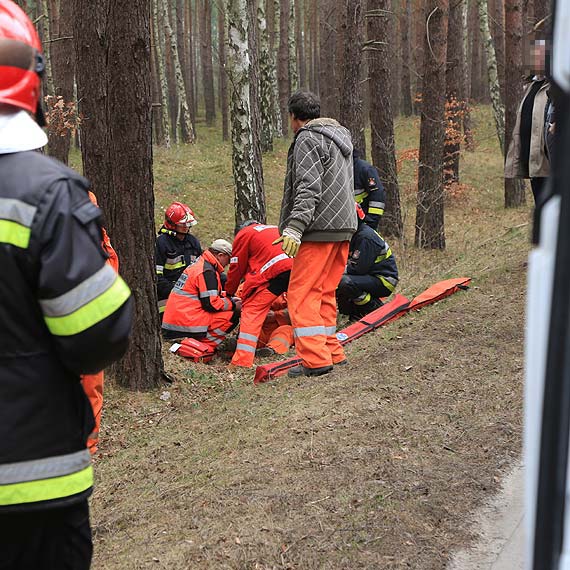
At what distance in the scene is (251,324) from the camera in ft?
25.4

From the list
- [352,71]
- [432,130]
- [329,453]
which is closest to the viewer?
[329,453]

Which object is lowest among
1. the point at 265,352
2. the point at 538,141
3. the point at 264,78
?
the point at 265,352

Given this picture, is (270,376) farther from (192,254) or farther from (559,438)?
A: (559,438)

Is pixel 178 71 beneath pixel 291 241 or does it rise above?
above

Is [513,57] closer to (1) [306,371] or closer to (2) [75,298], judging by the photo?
(1) [306,371]

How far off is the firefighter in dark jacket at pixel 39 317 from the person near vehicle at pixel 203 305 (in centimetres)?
622

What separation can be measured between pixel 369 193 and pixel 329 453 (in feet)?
17.1

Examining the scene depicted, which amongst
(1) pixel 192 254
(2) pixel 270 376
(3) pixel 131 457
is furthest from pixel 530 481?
(1) pixel 192 254

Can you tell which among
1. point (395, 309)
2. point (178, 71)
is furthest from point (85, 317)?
point (178, 71)

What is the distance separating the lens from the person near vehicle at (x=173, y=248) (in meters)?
9.31

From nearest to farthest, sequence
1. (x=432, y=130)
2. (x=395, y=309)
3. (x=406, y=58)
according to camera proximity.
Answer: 1. (x=395, y=309)
2. (x=432, y=130)
3. (x=406, y=58)

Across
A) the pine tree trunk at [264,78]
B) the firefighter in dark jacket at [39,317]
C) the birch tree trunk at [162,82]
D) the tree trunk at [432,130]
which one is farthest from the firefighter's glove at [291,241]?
the birch tree trunk at [162,82]

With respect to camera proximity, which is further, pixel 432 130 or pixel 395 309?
pixel 432 130

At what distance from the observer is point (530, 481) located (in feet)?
3.52
